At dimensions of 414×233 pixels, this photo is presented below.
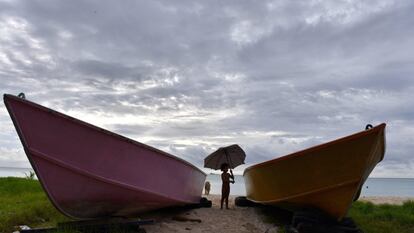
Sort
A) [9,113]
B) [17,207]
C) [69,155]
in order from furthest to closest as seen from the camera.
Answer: [17,207] → [69,155] → [9,113]

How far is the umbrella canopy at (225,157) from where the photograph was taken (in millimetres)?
12055

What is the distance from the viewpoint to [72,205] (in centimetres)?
703

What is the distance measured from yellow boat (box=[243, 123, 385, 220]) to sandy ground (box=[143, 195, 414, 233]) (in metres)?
0.95

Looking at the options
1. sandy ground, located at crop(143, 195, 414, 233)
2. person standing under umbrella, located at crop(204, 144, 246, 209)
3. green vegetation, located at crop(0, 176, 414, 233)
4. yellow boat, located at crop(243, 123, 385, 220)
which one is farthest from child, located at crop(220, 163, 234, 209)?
yellow boat, located at crop(243, 123, 385, 220)

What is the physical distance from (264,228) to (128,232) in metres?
2.79

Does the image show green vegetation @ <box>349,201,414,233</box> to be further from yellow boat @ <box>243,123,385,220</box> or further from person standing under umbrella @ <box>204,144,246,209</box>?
person standing under umbrella @ <box>204,144,246,209</box>

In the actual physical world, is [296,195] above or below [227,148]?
below

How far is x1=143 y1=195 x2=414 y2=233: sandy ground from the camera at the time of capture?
782 centimetres

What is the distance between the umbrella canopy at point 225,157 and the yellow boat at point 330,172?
4.20m

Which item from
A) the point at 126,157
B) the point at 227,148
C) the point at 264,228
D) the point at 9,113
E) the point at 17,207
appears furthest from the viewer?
the point at 227,148

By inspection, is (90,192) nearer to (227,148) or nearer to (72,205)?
(72,205)

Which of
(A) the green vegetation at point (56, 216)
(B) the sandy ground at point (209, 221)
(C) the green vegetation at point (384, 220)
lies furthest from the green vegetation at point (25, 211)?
(C) the green vegetation at point (384, 220)

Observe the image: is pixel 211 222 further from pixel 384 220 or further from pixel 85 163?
pixel 384 220

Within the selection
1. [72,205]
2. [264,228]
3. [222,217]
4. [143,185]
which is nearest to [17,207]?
[72,205]
